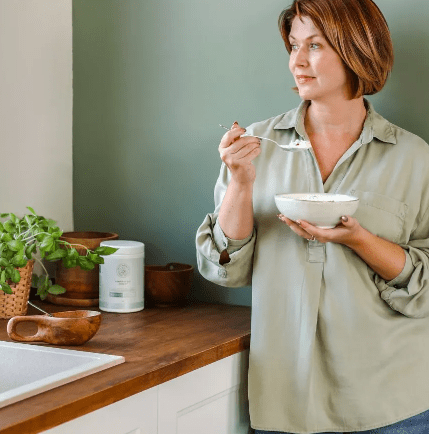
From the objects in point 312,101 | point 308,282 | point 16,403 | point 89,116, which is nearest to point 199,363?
point 308,282

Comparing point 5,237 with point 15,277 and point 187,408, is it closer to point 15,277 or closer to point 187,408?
point 15,277

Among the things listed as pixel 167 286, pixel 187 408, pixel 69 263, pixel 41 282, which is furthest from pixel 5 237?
pixel 187 408

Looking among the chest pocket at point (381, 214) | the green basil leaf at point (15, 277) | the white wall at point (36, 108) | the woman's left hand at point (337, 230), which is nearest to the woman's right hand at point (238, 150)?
the woman's left hand at point (337, 230)

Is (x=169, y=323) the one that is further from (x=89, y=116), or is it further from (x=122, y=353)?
(x=89, y=116)

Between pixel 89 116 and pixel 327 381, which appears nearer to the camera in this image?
pixel 327 381

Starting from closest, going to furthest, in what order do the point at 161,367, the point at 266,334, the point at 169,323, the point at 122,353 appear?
1. the point at 161,367
2. the point at 122,353
3. the point at 266,334
4. the point at 169,323

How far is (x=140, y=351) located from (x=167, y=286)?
465 millimetres

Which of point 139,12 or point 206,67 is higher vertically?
point 139,12

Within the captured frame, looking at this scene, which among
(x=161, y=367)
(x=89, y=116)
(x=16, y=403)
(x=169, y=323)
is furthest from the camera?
(x=89, y=116)

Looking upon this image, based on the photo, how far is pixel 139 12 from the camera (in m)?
2.25

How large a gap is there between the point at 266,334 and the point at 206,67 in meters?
0.81

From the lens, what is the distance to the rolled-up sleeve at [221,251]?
173cm

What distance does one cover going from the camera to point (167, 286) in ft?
6.81

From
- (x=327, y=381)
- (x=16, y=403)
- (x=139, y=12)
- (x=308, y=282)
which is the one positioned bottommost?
(x=327, y=381)
